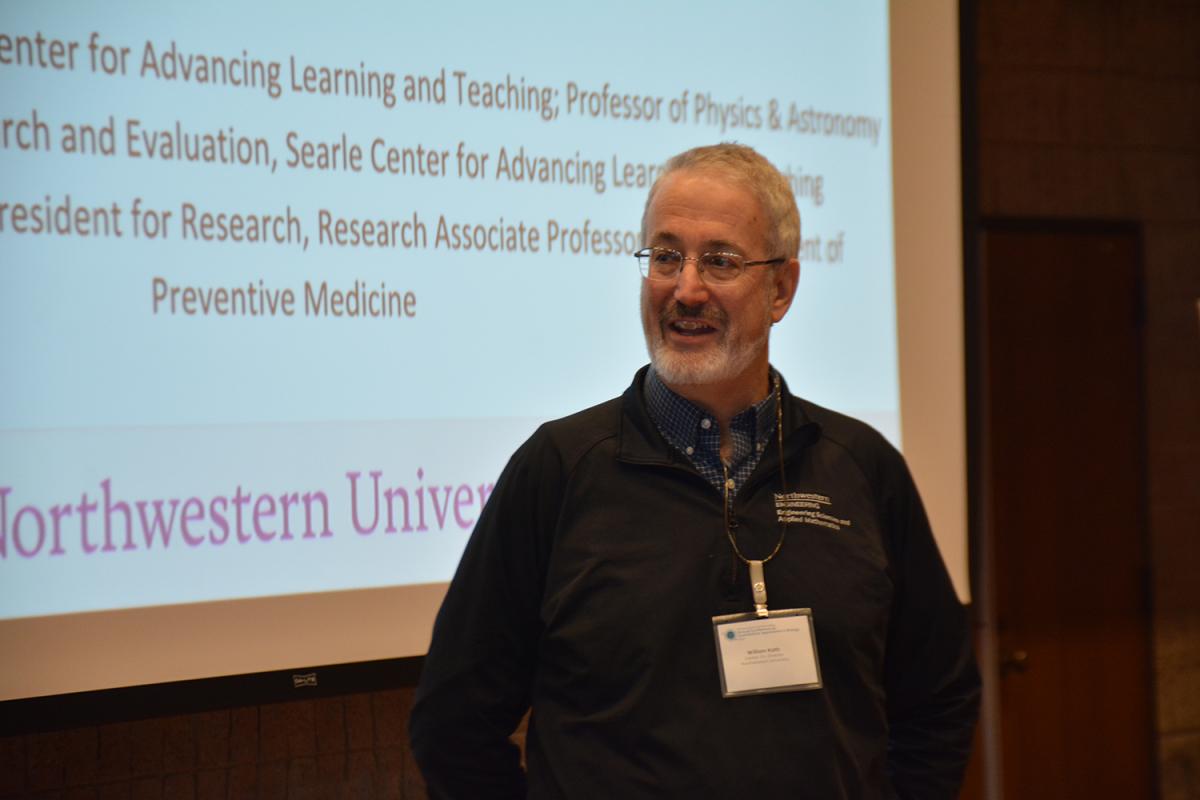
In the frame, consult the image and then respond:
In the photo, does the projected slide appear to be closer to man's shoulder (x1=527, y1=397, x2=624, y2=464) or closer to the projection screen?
the projection screen

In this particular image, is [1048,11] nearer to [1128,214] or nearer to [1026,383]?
[1128,214]

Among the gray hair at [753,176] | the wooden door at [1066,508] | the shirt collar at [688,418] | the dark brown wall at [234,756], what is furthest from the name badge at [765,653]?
the wooden door at [1066,508]

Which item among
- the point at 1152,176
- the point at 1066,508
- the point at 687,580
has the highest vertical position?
the point at 1152,176

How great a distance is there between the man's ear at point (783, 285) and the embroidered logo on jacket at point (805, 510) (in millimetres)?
251

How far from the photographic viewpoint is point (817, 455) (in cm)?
152

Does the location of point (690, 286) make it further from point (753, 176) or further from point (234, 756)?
point (234, 756)

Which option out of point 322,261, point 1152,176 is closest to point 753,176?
point 322,261

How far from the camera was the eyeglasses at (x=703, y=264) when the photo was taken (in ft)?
4.73

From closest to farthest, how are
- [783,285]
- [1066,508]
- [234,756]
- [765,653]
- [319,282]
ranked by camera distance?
[765,653], [783,285], [319,282], [234,756], [1066,508]

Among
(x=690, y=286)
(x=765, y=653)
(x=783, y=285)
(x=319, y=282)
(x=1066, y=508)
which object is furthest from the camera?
(x=1066, y=508)

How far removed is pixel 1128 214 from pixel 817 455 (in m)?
2.51

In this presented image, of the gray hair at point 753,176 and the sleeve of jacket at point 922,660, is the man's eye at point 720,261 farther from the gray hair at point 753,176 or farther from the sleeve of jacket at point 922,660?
the sleeve of jacket at point 922,660

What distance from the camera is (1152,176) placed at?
11.6 ft

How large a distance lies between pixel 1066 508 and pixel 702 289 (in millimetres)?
2433
